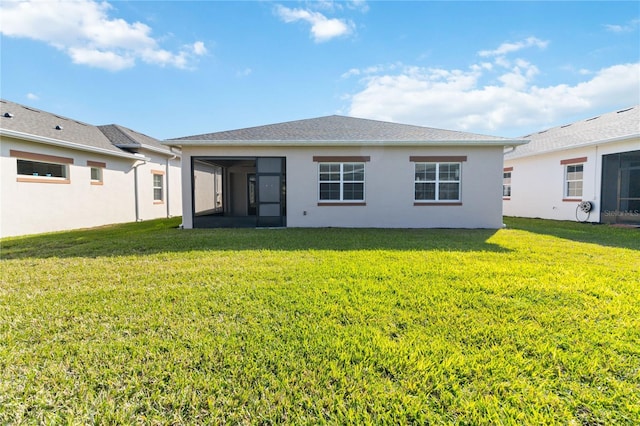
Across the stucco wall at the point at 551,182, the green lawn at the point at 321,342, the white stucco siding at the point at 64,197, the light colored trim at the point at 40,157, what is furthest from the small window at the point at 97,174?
the stucco wall at the point at 551,182

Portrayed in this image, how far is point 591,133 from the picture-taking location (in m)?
13.6

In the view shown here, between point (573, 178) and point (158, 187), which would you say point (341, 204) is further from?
point (158, 187)

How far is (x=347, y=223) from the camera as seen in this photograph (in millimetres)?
11586

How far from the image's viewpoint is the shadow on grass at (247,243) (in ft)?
23.7

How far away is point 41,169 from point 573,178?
72.3ft

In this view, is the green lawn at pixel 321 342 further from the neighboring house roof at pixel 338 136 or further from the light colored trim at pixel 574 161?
the light colored trim at pixel 574 161

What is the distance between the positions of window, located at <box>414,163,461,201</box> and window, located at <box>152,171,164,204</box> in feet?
46.2

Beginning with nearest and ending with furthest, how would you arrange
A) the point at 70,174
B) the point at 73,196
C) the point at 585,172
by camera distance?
the point at 70,174, the point at 73,196, the point at 585,172

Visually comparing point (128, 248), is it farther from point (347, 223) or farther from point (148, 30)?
point (148, 30)

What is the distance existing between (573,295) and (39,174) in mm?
15366

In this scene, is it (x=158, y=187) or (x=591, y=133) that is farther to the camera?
(x=158, y=187)

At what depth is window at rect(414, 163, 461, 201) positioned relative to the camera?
1144cm

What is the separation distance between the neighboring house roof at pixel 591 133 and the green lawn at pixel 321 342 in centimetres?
916

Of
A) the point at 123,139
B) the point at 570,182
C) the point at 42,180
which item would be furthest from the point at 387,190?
the point at 123,139
